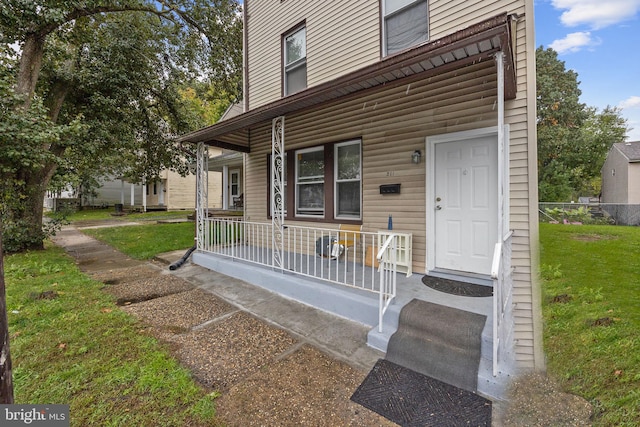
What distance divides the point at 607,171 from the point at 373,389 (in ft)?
93.5

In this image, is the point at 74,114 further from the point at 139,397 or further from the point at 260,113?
the point at 139,397

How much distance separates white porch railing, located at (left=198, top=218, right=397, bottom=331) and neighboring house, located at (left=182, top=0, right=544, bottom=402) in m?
0.10

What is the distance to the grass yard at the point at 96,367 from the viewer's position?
6.70ft

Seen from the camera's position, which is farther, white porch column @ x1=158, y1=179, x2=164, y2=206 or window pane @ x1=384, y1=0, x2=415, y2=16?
white porch column @ x1=158, y1=179, x2=164, y2=206

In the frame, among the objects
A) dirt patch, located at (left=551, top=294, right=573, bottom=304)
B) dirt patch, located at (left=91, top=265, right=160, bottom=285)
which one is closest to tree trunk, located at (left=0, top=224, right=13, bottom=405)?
dirt patch, located at (left=91, top=265, right=160, bottom=285)

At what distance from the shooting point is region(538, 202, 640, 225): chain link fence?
1172cm

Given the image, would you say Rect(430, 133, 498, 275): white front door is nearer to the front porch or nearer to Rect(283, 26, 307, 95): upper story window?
the front porch

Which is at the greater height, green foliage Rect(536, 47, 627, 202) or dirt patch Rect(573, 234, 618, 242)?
green foliage Rect(536, 47, 627, 202)

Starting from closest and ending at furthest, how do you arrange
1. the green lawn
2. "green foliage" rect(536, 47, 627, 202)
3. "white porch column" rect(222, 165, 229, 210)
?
1. the green lawn
2. "white porch column" rect(222, 165, 229, 210)
3. "green foliage" rect(536, 47, 627, 202)

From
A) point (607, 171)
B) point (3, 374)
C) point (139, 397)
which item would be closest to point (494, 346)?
point (139, 397)

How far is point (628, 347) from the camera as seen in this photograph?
263 cm

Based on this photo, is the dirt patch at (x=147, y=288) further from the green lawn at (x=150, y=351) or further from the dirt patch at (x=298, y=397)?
the dirt patch at (x=298, y=397)

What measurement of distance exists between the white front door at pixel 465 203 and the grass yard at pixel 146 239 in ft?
22.4

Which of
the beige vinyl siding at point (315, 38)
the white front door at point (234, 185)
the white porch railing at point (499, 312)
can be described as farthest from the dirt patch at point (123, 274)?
the white front door at point (234, 185)
